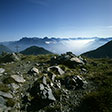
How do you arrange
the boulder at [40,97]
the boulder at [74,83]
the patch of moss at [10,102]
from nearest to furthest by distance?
1. the patch of moss at [10,102]
2. the boulder at [40,97]
3. the boulder at [74,83]

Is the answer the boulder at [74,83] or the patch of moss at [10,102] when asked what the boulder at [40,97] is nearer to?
the patch of moss at [10,102]

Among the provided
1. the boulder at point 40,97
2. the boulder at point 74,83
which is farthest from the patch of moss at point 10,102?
Answer: the boulder at point 74,83

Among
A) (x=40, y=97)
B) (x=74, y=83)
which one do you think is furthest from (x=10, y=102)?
(x=74, y=83)

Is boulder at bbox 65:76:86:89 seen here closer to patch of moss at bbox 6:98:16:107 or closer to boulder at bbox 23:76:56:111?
boulder at bbox 23:76:56:111

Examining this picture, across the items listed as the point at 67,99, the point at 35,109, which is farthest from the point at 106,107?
the point at 35,109

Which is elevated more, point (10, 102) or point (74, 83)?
point (74, 83)

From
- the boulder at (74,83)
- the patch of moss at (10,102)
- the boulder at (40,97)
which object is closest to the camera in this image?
the patch of moss at (10,102)

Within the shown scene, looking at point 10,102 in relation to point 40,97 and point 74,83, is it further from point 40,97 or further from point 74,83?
point 74,83

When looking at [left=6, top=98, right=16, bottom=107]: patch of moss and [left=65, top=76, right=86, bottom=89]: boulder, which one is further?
[left=65, top=76, right=86, bottom=89]: boulder

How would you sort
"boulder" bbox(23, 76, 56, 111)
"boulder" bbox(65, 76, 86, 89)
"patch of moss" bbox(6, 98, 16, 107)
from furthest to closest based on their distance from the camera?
"boulder" bbox(65, 76, 86, 89) < "boulder" bbox(23, 76, 56, 111) < "patch of moss" bbox(6, 98, 16, 107)

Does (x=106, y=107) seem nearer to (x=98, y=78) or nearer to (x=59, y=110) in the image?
(x=59, y=110)

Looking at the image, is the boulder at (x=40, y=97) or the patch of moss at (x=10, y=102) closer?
the patch of moss at (x=10, y=102)

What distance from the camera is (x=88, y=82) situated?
12.7 meters

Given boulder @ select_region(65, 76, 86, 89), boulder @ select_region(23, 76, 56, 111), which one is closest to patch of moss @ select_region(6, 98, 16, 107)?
boulder @ select_region(23, 76, 56, 111)
